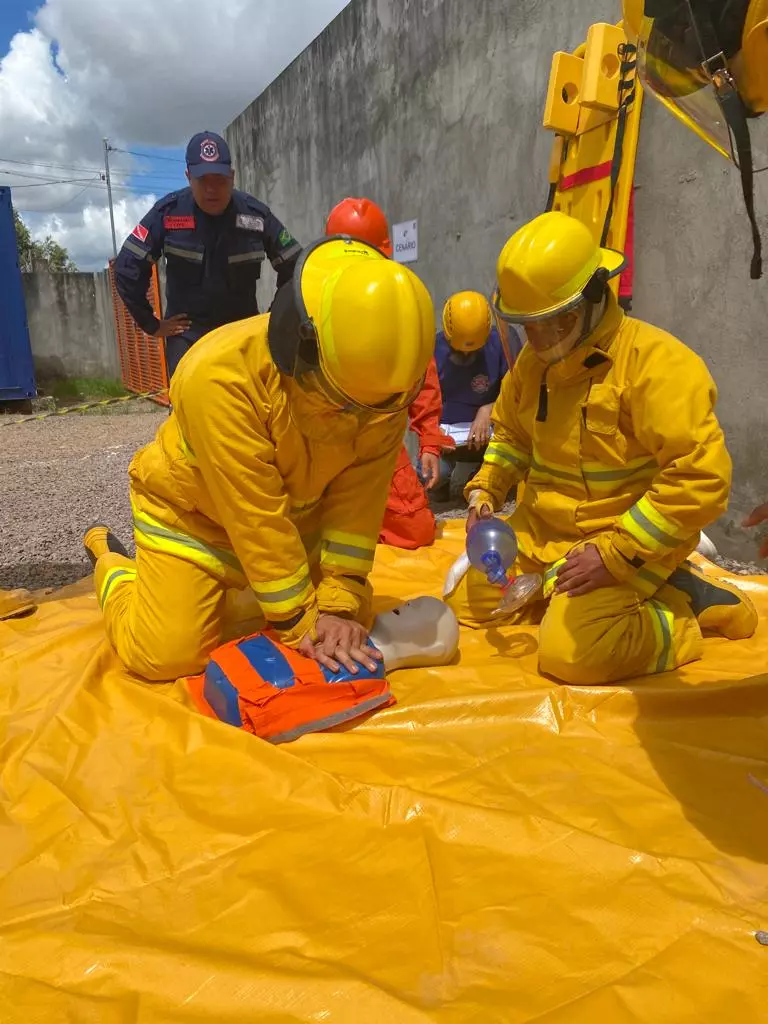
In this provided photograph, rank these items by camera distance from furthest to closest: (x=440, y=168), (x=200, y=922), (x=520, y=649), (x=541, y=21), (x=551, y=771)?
(x=440, y=168), (x=541, y=21), (x=520, y=649), (x=551, y=771), (x=200, y=922)

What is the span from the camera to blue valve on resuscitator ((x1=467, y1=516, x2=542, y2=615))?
9.75ft

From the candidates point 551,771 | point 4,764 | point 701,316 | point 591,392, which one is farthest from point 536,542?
point 4,764

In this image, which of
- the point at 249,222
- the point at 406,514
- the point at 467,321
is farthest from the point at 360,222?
the point at 406,514

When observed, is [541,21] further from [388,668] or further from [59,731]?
[59,731]

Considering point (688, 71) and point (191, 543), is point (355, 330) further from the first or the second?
point (191, 543)

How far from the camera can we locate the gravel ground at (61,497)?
4051 mm

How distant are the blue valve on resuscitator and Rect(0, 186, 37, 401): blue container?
34.4 feet

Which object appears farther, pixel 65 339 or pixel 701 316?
pixel 65 339

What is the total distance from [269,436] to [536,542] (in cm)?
122

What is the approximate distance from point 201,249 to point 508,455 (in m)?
2.22

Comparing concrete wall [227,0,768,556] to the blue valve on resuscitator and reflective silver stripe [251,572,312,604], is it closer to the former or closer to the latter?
the blue valve on resuscitator

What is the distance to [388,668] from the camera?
263 cm

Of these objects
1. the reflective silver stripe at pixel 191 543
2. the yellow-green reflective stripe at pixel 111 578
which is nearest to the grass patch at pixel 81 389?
the yellow-green reflective stripe at pixel 111 578

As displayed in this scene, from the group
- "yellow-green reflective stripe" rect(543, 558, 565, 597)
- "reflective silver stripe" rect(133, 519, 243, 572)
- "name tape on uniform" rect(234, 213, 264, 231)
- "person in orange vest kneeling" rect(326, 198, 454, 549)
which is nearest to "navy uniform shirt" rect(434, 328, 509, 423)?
"person in orange vest kneeling" rect(326, 198, 454, 549)
